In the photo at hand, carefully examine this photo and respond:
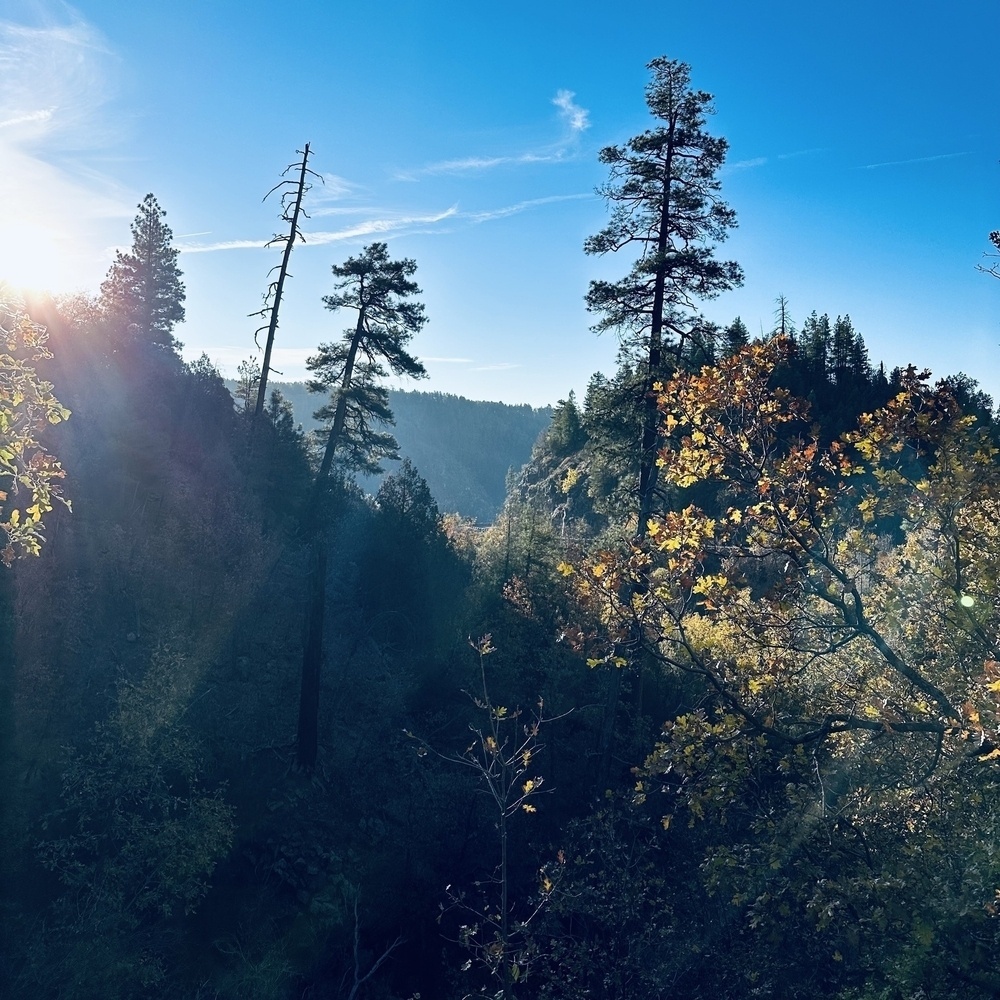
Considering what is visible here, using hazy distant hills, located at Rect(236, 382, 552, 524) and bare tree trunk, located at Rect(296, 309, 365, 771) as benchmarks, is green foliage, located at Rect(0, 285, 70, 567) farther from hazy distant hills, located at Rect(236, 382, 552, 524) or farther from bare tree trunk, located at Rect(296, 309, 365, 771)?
hazy distant hills, located at Rect(236, 382, 552, 524)

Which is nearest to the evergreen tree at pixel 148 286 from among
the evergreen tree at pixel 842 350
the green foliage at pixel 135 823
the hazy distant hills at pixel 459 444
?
the green foliage at pixel 135 823

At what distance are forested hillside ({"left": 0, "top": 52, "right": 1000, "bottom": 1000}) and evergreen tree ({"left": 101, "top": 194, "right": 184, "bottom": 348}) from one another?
186 mm

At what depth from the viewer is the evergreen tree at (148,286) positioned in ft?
113

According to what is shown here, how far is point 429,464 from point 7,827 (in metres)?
165

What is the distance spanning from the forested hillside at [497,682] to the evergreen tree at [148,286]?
0.61ft

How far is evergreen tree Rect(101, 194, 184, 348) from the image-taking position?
3459 centimetres

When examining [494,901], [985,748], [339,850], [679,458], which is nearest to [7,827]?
[339,850]

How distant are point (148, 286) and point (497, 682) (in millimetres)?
27221

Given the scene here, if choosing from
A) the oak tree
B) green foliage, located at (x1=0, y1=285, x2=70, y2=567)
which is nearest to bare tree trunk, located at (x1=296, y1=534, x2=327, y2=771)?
green foliage, located at (x1=0, y1=285, x2=70, y2=567)

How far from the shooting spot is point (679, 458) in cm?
664

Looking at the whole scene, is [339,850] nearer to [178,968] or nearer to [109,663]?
[178,968]

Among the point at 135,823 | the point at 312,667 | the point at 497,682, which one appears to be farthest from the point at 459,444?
the point at 135,823

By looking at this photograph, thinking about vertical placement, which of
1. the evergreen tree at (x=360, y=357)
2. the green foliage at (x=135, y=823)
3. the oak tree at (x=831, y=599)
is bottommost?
the green foliage at (x=135, y=823)

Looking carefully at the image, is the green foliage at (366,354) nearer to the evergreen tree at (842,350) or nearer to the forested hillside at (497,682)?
the forested hillside at (497,682)
